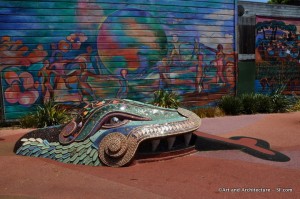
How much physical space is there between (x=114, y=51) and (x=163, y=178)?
6526mm

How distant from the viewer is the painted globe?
10531 mm

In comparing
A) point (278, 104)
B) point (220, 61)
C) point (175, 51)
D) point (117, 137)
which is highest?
point (175, 51)

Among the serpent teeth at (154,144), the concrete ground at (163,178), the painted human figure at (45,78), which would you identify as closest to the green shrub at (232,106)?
the concrete ground at (163,178)

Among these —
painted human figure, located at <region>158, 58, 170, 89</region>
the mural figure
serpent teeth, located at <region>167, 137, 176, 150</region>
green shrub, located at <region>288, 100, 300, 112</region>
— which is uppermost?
the mural figure

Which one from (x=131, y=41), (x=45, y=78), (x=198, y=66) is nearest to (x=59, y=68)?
(x=45, y=78)

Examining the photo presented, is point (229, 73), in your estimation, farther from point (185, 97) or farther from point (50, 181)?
point (50, 181)

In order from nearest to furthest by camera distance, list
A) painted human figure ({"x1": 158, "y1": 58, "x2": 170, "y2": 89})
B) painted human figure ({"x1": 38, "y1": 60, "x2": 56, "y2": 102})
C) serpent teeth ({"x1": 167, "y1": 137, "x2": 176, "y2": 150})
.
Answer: serpent teeth ({"x1": 167, "y1": 137, "x2": 176, "y2": 150})
painted human figure ({"x1": 38, "y1": 60, "x2": 56, "y2": 102})
painted human figure ({"x1": 158, "y1": 58, "x2": 170, "y2": 89})

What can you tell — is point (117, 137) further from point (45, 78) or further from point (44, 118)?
point (45, 78)

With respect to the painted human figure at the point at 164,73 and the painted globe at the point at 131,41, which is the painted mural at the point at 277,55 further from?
the painted globe at the point at 131,41

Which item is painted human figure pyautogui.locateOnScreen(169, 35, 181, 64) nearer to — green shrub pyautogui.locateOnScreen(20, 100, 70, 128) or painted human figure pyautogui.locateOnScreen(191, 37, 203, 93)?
painted human figure pyautogui.locateOnScreen(191, 37, 203, 93)

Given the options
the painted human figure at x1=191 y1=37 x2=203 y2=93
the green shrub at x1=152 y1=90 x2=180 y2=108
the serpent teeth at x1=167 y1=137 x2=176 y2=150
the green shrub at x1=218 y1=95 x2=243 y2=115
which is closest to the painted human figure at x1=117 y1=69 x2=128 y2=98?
the green shrub at x1=152 y1=90 x2=180 y2=108

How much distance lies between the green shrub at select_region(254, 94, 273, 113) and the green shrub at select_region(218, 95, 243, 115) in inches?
25.4

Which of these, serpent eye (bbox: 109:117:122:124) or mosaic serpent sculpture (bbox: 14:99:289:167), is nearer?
mosaic serpent sculpture (bbox: 14:99:289:167)

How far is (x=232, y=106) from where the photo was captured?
1130 cm
